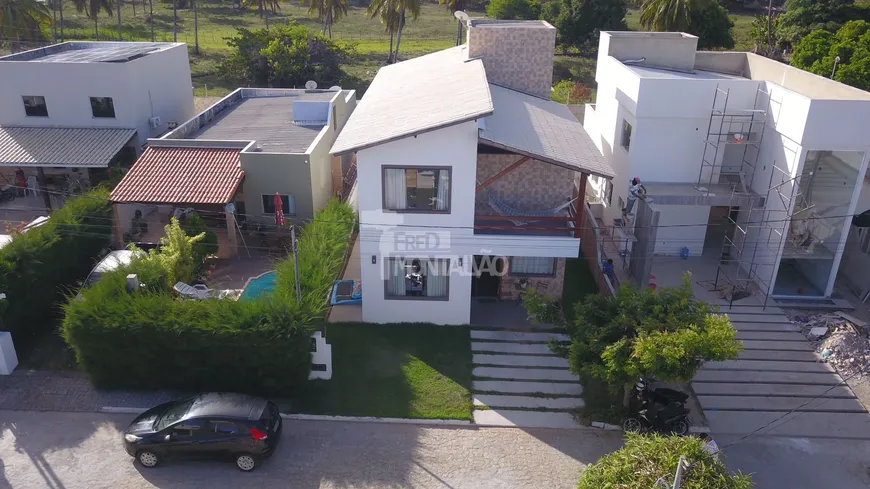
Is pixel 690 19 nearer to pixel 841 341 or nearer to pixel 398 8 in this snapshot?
pixel 398 8

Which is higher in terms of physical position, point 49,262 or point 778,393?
point 49,262

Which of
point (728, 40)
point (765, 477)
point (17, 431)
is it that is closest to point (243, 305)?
point (17, 431)

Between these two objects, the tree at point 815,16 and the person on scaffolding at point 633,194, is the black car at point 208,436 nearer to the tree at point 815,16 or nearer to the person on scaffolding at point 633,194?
the person on scaffolding at point 633,194

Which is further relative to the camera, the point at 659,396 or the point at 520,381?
the point at 520,381

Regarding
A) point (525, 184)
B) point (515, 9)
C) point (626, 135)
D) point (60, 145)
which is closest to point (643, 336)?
point (525, 184)

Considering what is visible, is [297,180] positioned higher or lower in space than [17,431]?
higher

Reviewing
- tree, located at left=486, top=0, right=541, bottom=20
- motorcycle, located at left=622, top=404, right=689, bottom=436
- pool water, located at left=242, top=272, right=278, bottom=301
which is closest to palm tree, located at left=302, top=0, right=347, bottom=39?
tree, located at left=486, top=0, right=541, bottom=20

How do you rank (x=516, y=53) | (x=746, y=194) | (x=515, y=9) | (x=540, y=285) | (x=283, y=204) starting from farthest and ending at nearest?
(x=515, y=9)
(x=283, y=204)
(x=516, y=53)
(x=746, y=194)
(x=540, y=285)

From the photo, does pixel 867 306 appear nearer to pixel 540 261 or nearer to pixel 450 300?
pixel 540 261
